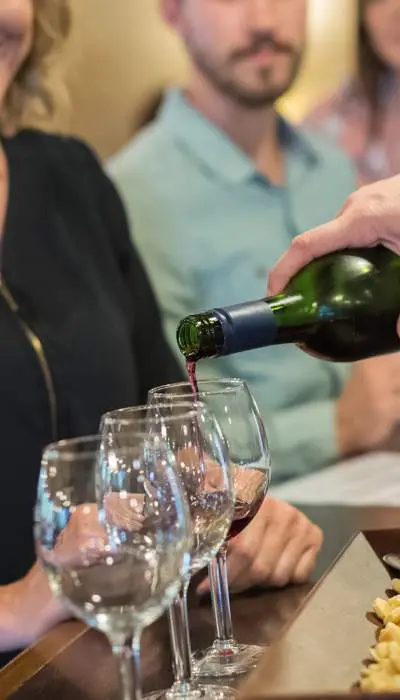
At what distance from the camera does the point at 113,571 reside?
508mm

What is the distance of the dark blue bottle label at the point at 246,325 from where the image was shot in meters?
0.68

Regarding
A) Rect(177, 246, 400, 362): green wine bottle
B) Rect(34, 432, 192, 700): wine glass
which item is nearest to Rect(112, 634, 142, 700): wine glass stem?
Rect(34, 432, 192, 700): wine glass

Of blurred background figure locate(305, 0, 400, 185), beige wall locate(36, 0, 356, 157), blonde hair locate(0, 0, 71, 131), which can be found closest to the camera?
blonde hair locate(0, 0, 71, 131)

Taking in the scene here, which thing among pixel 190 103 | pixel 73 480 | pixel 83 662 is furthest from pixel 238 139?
pixel 73 480

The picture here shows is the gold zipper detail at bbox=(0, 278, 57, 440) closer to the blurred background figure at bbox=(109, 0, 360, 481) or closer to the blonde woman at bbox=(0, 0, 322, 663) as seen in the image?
the blonde woman at bbox=(0, 0, 322, 663)

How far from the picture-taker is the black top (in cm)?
118

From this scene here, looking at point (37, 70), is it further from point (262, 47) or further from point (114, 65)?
point (262, 47)

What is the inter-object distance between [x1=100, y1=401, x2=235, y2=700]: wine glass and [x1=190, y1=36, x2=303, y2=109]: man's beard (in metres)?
1.37

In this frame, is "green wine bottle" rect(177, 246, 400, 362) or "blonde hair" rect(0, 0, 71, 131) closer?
"green wine bottle" rect(177, 246, 400, 362)

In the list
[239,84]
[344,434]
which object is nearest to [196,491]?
[344,434]

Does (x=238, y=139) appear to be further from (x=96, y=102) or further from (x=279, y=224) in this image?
(x=96, y=102)

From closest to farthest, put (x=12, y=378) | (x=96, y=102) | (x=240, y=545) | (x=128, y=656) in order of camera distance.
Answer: (x=128, y=656) < (x=240, y=545) < (x=12, y=378) < (x=96, y=102)

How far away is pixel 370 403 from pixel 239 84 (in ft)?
2.29

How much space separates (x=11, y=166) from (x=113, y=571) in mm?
998
